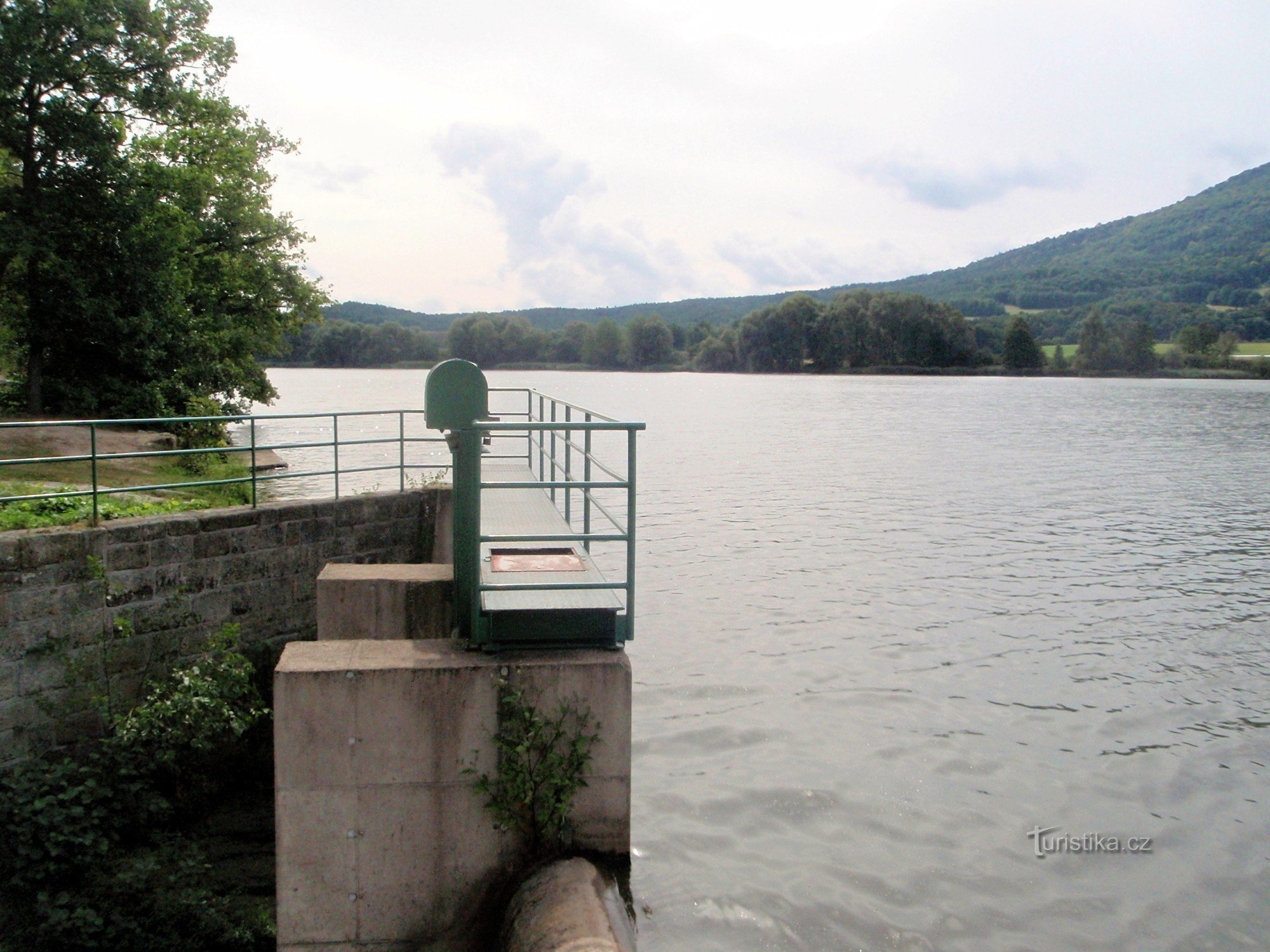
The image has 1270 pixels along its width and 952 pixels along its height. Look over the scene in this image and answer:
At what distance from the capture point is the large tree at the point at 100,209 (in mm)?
21922

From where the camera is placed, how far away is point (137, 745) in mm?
8617

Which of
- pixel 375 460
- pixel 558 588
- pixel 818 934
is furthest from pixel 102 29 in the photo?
pixel 818 934

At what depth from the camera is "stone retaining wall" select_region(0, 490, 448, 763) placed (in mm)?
8156

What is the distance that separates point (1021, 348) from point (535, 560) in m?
134

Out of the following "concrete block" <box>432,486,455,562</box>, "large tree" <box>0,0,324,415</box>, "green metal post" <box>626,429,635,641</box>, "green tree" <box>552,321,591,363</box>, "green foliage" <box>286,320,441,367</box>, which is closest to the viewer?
"green metal post" <box>626,429,635,641</box>

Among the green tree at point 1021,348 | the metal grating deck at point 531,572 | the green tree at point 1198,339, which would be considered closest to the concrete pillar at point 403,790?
the metal grating deck at point 531,572

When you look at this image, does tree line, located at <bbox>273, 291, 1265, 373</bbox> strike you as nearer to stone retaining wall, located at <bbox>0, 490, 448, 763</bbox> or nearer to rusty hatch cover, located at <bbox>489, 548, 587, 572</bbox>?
stone retaining wall, located at <bbox>0, 490, 448, 763</bbox>

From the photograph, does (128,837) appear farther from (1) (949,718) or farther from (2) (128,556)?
(1) (949,718)

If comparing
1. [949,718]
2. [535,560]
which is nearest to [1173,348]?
[949,718]

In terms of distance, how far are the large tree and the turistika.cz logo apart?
20.6m

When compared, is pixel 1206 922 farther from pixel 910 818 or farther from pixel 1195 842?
pixel 910 818

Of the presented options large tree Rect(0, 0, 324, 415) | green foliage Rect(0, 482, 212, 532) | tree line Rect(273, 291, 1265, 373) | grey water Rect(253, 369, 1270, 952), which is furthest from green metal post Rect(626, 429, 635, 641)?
tree line Rect(273, 291, 1265, 373)

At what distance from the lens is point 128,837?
8.29 m

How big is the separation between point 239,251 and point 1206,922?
30.0m
